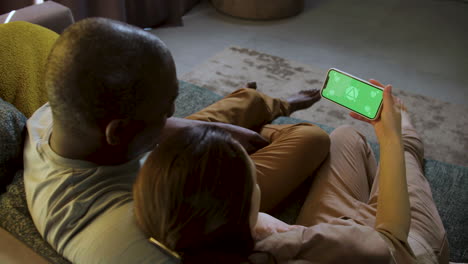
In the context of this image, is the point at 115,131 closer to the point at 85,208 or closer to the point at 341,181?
the point at 85,208

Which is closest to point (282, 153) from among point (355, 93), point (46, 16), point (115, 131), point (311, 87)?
point (355, 93)

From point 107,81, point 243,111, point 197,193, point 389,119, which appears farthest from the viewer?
point 243,111

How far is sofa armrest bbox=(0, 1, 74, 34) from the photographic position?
1557mm

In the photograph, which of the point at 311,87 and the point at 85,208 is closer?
the point at 85,208

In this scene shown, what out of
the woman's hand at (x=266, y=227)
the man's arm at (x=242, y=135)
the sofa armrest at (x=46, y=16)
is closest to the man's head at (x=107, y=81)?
the woman's hand at (x=266, y=227)

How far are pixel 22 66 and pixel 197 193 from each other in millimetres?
778

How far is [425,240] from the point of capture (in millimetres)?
1027

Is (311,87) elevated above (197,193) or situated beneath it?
situated beneath

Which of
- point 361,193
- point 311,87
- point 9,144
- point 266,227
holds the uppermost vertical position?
point 9,144

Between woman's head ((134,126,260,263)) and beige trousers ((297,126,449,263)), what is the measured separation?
0.46 metres

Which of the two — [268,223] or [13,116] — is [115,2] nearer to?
[13,116]

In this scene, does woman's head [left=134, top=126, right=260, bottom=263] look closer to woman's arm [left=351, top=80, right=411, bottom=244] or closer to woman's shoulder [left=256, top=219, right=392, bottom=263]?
woman's shoulder [left=256, top=219, right=392, bottom=263]

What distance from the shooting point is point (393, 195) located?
0.94 meters

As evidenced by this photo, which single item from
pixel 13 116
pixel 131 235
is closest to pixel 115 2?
pixel 13 116
